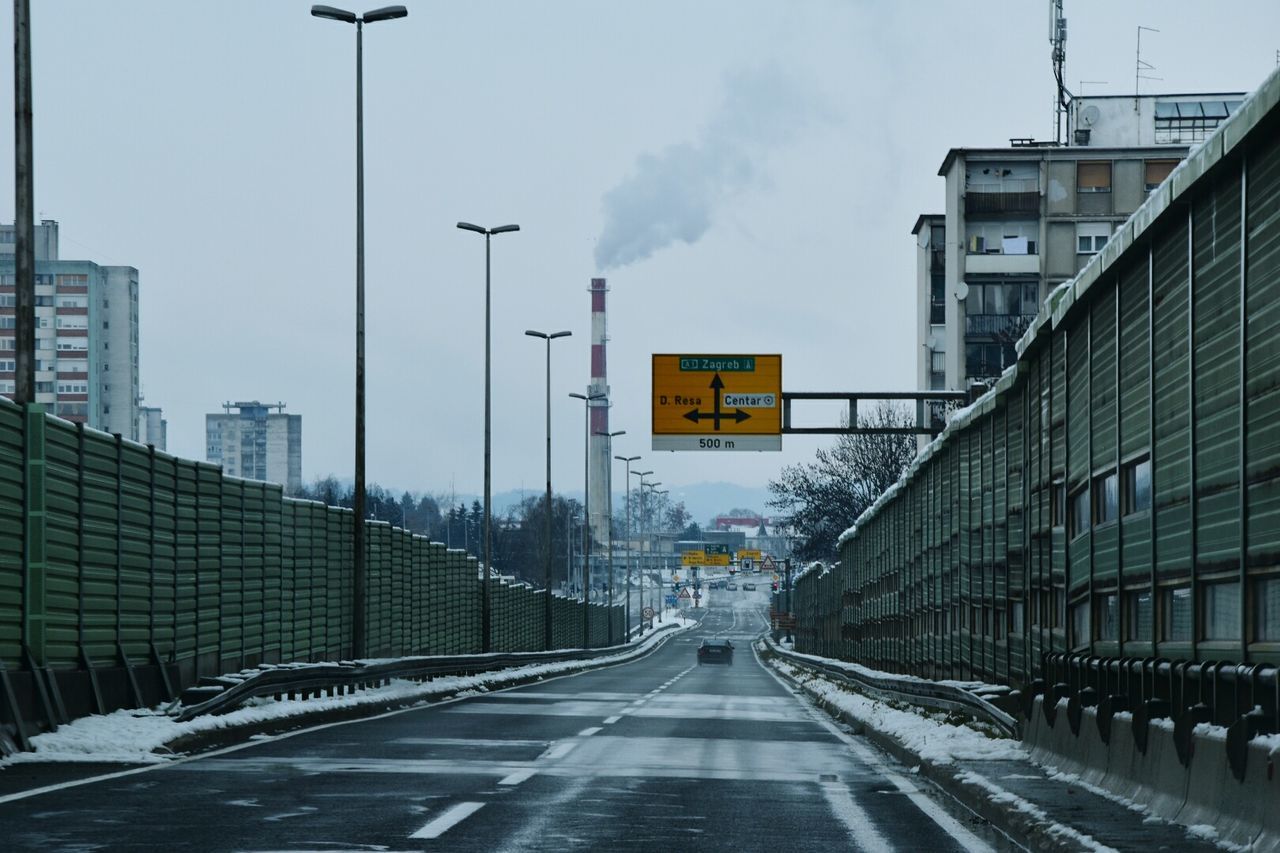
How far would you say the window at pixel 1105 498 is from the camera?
573 inches

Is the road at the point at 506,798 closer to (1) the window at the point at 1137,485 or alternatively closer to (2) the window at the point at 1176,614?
(2) the window at the point at 1176,614

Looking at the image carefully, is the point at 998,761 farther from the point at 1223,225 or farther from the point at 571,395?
the point at 571,395

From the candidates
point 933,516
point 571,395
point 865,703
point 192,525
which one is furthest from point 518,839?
point 571,395

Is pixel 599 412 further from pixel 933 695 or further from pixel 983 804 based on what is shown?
pixel 983 804

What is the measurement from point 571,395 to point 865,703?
56675 mm

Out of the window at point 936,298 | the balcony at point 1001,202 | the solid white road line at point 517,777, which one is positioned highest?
the balcony at point 1001,202

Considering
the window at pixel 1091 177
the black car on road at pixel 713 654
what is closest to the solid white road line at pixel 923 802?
the black car on road at pixel 713 654

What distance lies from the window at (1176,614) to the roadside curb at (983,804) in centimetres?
171

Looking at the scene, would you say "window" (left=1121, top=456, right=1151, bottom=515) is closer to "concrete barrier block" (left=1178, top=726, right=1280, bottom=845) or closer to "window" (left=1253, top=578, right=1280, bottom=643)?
"window" (left=1253, top=578, right=1280, bottom=643)

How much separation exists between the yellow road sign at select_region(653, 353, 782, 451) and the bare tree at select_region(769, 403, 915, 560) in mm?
59613

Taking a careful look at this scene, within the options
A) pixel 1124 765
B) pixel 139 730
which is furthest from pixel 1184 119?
pixel 1124 765

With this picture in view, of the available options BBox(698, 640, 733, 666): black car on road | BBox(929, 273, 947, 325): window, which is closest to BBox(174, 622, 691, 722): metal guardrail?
BBox(698, 640, 733, 666): black car on road

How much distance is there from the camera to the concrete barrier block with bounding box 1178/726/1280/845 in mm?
8328

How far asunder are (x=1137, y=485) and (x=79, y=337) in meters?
166
